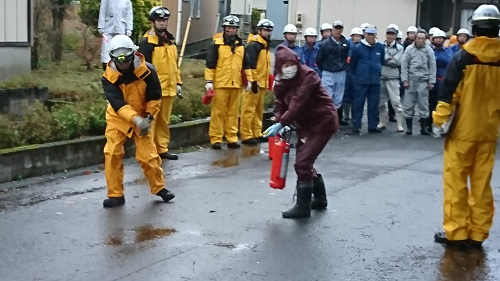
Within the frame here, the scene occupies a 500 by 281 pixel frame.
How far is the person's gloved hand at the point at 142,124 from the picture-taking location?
28.2 ft

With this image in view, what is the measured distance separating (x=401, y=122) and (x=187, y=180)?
7.01m

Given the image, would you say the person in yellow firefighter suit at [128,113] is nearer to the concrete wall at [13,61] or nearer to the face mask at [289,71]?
the face mask at [289,71]

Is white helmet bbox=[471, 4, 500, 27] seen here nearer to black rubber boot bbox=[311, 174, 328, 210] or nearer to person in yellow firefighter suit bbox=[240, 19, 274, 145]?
black rubber boot bbox=[311, 174, 328, 210]

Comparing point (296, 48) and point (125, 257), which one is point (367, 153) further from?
point (125, 257)

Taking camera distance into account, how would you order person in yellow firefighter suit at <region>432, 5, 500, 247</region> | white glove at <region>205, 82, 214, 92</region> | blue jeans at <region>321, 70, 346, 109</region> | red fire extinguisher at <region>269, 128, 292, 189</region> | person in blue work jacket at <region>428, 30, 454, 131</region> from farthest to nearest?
person in blue work jacket at <region>428, 30, 454, 131</region> < blue jeans at <region>321, 70, 346, 109</region> < white glove at <region>205, 82, 214, 92</region> < red fire extinguisher at <region>269, 128, 292, 189</region> < person in yellow firefighter suit at <region>432, 5, 500, 247</region>

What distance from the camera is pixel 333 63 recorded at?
1603 cm

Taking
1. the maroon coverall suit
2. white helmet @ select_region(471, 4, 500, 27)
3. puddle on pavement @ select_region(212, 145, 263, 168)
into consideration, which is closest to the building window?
puddle on pavement @ select_region(212, 145, 263, 168)

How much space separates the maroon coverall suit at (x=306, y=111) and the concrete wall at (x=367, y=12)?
19689 mm

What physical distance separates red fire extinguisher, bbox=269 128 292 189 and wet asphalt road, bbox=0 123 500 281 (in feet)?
1.11

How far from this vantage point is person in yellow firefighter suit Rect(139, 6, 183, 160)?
11.6 m

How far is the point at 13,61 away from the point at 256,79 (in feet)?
14.0

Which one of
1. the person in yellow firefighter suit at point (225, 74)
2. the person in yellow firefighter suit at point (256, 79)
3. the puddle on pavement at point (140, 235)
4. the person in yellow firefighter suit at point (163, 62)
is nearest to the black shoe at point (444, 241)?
the puddle on pavement at point (140, 235)

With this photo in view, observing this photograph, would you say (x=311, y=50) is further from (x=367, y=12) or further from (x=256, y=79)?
(x=367, y=12)

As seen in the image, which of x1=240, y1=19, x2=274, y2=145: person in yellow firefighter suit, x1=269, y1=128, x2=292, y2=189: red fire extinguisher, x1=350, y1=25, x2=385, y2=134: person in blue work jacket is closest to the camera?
x1=269, y1=128, x2=292, y2=189: red fire extinguisher
